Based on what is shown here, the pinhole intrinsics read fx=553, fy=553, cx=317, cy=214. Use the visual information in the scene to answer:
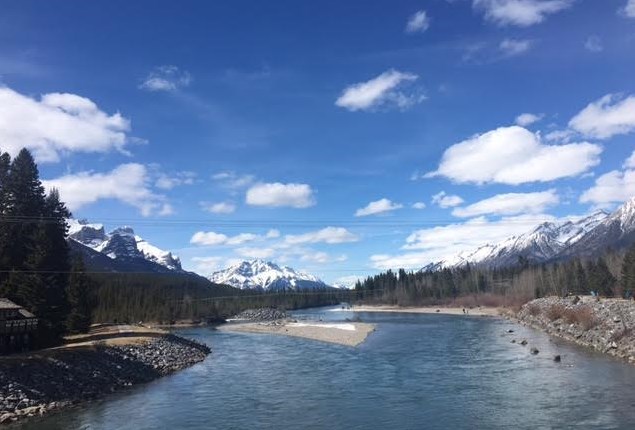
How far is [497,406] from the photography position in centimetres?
4228

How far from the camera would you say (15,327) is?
56.0 m

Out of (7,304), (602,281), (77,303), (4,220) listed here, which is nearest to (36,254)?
(4,220)

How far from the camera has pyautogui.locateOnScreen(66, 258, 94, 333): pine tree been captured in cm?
7844

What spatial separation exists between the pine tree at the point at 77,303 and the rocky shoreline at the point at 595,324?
234ft

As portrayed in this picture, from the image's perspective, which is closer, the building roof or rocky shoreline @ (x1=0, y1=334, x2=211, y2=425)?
rocky shoreline @ (x1=0, y1=334, x2=211, y2=425)

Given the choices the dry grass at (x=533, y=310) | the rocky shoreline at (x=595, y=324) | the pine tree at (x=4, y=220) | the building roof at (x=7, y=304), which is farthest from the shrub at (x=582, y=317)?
the pine tree at (x=4, y=220)

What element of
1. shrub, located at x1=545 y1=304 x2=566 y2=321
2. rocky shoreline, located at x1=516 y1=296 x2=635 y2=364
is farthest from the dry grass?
shrub, located at x1=545 y1=304 x2=566 y2=321

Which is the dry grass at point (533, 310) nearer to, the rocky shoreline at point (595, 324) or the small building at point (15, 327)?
the rocky shoreline at point (595, 324)

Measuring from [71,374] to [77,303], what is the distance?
3146 cm

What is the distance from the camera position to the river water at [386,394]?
3906 cm

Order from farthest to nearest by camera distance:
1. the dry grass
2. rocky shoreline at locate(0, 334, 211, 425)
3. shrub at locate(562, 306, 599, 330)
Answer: the dry grass
shrub at locate(562, 306, 599, 330)
rocky shoreline at locate(0, 334, 211, 425)

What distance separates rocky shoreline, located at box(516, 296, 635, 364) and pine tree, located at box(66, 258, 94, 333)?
7123 centimetres

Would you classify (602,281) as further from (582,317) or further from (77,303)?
(77,303)

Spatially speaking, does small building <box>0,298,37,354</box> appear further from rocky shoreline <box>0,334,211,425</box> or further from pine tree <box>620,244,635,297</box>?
pine tree <box>620,244,635,297</box>
